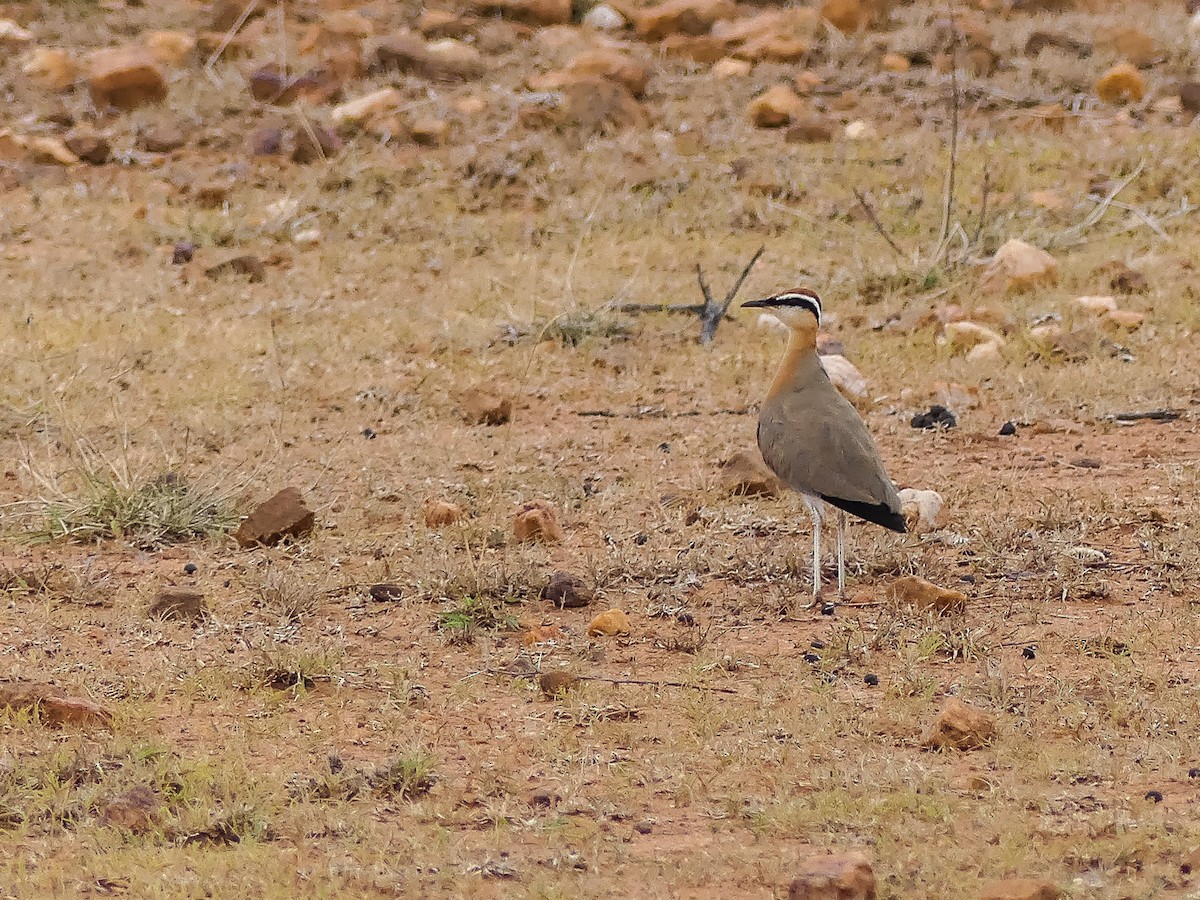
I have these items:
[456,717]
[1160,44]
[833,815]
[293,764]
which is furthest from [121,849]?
[1160,44]

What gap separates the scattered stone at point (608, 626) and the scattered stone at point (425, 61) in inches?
303

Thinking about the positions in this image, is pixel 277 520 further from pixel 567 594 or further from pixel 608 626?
pixel 608 626

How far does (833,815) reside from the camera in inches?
138

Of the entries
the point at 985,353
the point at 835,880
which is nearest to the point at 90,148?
the point at 985,353

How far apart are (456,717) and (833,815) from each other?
3.61 ft

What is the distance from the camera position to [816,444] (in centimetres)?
498

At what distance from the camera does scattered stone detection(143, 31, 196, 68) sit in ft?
40.0

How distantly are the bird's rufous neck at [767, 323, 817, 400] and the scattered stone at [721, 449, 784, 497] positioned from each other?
60cm

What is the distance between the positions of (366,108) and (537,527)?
19.8 ft

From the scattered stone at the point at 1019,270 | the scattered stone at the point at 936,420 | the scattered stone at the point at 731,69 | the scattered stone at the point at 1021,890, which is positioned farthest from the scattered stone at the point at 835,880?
the scattered stone at the point at 731,69

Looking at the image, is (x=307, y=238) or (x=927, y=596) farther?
(x=307, y=238)

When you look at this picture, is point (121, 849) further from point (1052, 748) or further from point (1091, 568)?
point (1091, 568)

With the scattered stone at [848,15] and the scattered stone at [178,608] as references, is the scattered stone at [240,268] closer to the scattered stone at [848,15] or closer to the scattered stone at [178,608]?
the scattered stone at [178,608]

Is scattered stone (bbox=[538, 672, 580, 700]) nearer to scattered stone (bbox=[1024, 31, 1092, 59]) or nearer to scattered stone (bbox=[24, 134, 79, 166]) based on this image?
scattered stone (bbox=[24, 134, 79, 166])
